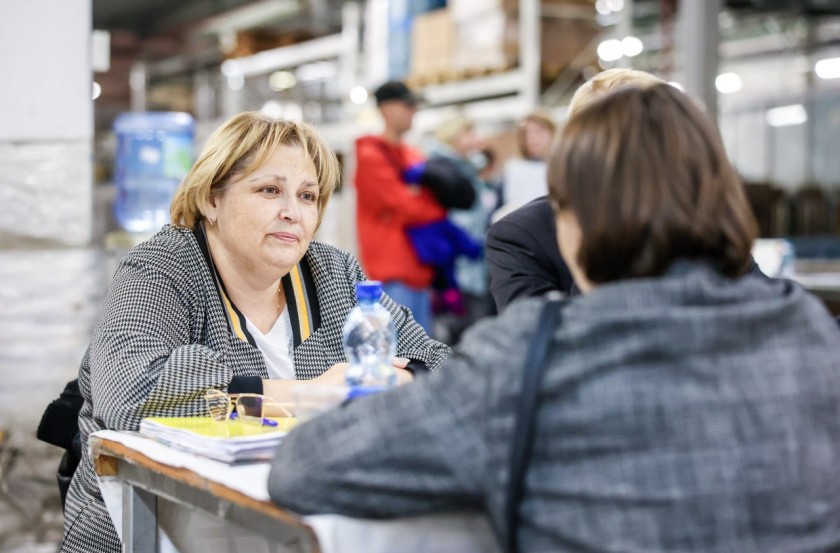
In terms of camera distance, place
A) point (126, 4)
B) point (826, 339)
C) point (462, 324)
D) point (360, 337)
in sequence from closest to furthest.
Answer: point (826, 339) < point (360, 337) < point (462, 324) < point (126, 4)

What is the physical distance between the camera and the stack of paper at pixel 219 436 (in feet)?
5.70

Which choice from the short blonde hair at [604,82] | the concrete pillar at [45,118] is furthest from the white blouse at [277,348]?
the concrete pillar at [45,118]

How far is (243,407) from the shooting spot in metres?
1.93

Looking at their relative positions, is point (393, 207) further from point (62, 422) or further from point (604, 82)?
point (62, 422)

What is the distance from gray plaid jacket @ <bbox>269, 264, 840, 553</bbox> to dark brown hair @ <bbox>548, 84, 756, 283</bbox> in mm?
41

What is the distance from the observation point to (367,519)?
1.46 meters

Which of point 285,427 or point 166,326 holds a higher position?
point 166,326

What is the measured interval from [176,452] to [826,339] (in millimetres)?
1046

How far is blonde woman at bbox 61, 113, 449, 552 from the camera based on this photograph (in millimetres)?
2094

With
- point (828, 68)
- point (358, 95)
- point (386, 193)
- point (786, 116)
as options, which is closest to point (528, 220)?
point (386, 193)

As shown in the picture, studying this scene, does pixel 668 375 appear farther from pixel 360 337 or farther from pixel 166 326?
pixel 166 326

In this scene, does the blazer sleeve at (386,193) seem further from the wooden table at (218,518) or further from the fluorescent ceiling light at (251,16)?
the fluorescent ceiling light at (251,16)

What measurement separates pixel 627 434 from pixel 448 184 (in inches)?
183

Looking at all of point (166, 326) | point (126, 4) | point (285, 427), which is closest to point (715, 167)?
point (285, 427)
